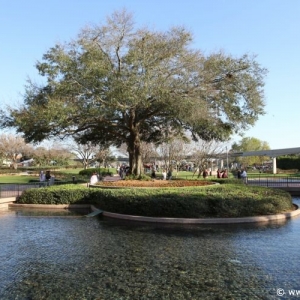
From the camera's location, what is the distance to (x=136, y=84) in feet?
62.3

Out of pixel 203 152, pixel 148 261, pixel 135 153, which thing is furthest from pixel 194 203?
pixel 203 152

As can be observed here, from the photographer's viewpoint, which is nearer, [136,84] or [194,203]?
[194,203]

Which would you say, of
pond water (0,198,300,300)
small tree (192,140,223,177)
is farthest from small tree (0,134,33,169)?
pond water (0,198,300,300)

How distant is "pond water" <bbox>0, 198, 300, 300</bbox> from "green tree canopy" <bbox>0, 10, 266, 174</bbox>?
8.18m

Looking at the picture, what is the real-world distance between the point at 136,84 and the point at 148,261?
1205 cm

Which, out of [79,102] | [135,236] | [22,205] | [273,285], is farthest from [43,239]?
[79,102]

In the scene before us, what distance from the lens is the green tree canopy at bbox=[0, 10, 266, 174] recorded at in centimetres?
1920

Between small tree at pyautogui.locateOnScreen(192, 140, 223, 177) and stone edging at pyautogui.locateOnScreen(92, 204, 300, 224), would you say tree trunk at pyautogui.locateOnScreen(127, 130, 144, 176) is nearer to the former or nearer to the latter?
stone edging at pyautogui.locateOnScreen(92, 204, 300, 224)

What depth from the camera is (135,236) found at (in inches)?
448

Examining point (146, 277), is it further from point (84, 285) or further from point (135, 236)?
point (135, 236)

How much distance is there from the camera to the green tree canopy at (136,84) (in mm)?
19203

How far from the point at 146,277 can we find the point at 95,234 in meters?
4.69

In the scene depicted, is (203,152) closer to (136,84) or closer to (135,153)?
(135,153)

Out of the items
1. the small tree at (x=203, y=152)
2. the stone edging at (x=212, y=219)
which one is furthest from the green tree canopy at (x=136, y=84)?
the small tree at (x=203, y=152)
